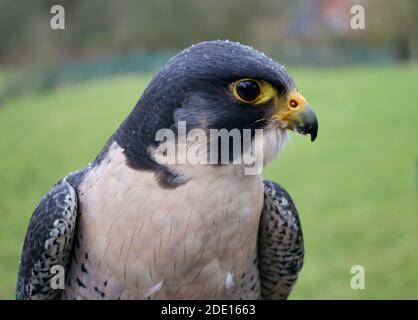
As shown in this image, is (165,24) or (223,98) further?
(165,24)

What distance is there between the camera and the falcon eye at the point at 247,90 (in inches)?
63.5

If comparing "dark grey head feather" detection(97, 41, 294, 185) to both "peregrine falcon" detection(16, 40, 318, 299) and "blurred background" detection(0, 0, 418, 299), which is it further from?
"blurred background" detection(0, 0, 418, 299)

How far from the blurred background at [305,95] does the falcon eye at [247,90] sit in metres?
2.41

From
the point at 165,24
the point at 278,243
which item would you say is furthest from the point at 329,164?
the point at 278,243

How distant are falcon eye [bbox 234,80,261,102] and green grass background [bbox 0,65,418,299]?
2.35m

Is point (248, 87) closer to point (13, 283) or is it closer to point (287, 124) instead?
point (287, 124)

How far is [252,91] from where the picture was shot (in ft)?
5.33

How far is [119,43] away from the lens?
5.27 meters

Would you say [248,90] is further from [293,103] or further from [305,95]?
[305,95]

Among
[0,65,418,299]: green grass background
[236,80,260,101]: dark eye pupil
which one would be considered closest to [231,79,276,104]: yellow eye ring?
[236,80,260,101]: dark eye pupil

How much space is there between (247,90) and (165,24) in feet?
12.7

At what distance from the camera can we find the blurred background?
4457mm

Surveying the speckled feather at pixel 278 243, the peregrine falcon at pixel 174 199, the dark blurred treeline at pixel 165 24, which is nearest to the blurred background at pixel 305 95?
the dark blurred treeline at pixel 165 24

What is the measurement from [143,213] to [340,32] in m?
4.88
